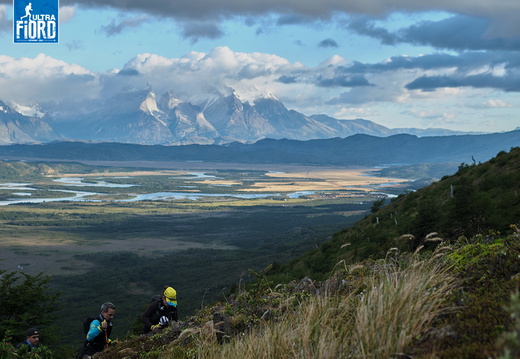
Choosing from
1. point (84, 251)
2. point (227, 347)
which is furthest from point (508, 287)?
point (84, 251)

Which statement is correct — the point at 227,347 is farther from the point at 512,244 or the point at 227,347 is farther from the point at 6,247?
the point at 6,247

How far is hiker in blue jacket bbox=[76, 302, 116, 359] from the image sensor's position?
35.3 ft

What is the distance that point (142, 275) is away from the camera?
3671 inches

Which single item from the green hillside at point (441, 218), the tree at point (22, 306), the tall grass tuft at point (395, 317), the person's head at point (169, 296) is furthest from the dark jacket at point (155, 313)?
the tree at point (22, 306)

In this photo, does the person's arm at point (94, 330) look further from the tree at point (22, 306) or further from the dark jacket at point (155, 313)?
the tree at point (22, 306)

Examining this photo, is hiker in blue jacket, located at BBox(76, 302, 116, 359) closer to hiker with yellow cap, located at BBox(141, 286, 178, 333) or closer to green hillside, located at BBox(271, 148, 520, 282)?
hiker with yellow cap, located at BBox(141, 286, 178, 333)

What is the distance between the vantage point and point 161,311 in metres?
11.8

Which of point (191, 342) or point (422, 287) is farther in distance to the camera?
point (191, 342)

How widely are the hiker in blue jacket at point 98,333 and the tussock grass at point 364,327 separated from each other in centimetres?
464

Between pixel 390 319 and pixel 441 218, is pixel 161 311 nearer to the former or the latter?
pixel 390 319

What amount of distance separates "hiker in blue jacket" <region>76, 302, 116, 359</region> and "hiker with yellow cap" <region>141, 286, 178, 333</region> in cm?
95

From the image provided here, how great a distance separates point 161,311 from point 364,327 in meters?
7.67

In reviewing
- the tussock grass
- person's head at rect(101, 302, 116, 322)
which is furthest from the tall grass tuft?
person's head at rect(101, 302, 116, 322)

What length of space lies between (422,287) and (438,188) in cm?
3370
